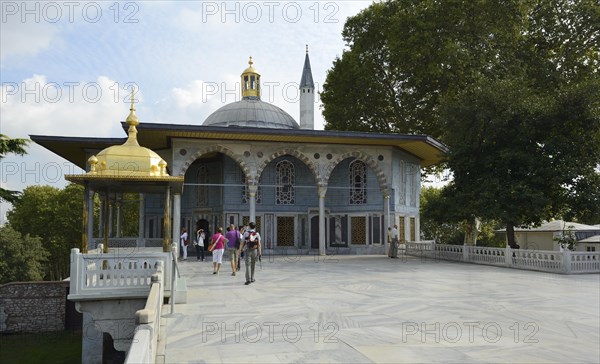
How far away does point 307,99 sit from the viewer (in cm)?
3186

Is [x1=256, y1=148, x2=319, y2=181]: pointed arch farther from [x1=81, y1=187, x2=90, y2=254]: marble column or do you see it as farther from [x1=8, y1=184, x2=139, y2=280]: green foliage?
[x1=8, y1=184, x2=139, y2=280]: green foliage

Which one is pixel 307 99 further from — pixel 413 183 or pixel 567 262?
pixel 567 262

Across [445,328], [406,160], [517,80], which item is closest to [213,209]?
[406,160]

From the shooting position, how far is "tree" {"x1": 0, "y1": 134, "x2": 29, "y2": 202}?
17.8 meters

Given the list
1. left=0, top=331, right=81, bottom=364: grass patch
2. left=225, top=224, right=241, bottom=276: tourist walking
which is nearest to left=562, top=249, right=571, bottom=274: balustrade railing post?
left=225, top=224, right=241, bottom=276: tourist walking

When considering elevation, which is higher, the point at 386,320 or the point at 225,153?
the point at 225,153

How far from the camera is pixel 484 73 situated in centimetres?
2522

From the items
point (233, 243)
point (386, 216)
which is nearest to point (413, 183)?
point (386, 216)

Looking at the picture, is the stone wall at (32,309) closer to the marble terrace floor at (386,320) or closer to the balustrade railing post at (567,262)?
the marble terrace floor at (386,320)

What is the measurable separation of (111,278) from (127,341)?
3.89ft

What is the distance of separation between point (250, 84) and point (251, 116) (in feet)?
10.1

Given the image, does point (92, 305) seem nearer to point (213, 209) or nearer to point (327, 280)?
point (327, 280)

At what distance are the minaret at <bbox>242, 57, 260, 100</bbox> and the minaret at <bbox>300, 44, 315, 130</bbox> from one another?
3.10m

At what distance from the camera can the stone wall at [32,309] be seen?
68.0 ft
